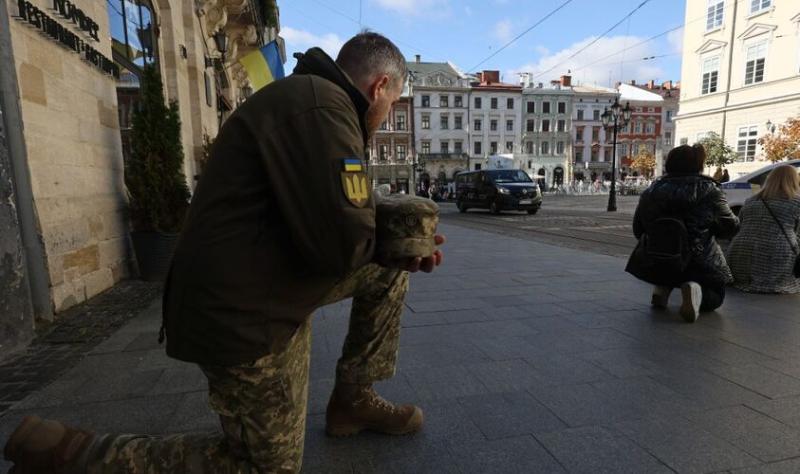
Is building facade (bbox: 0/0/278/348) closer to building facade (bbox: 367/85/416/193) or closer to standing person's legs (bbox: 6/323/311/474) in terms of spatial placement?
standing person's legs (bbox: 6/323/311/474)

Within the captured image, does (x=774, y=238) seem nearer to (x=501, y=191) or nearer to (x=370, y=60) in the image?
(x=370, y=60)

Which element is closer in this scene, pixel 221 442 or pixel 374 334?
pixel 221 442

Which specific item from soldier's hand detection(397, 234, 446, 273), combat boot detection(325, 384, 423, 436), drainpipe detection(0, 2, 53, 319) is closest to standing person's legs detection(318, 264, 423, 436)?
combat boot detection(325, 384, 423, 436)

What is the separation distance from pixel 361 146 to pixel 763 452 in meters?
2.14

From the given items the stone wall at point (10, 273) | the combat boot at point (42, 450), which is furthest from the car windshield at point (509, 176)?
the combat boot at point (42, 450)

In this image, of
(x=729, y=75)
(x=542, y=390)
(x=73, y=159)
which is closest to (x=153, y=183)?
(x=73, y=159)

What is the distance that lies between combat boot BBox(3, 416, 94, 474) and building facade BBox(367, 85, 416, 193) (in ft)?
184

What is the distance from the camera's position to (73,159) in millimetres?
4641

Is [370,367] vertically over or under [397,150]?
under

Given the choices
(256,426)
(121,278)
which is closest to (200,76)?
(121,278)

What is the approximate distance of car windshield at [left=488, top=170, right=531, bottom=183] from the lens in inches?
757

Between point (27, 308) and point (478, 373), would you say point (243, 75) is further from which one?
point (478, 373)

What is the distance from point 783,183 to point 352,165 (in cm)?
549

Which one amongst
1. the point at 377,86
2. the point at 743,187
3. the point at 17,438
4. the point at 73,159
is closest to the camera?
the point at 17,438
